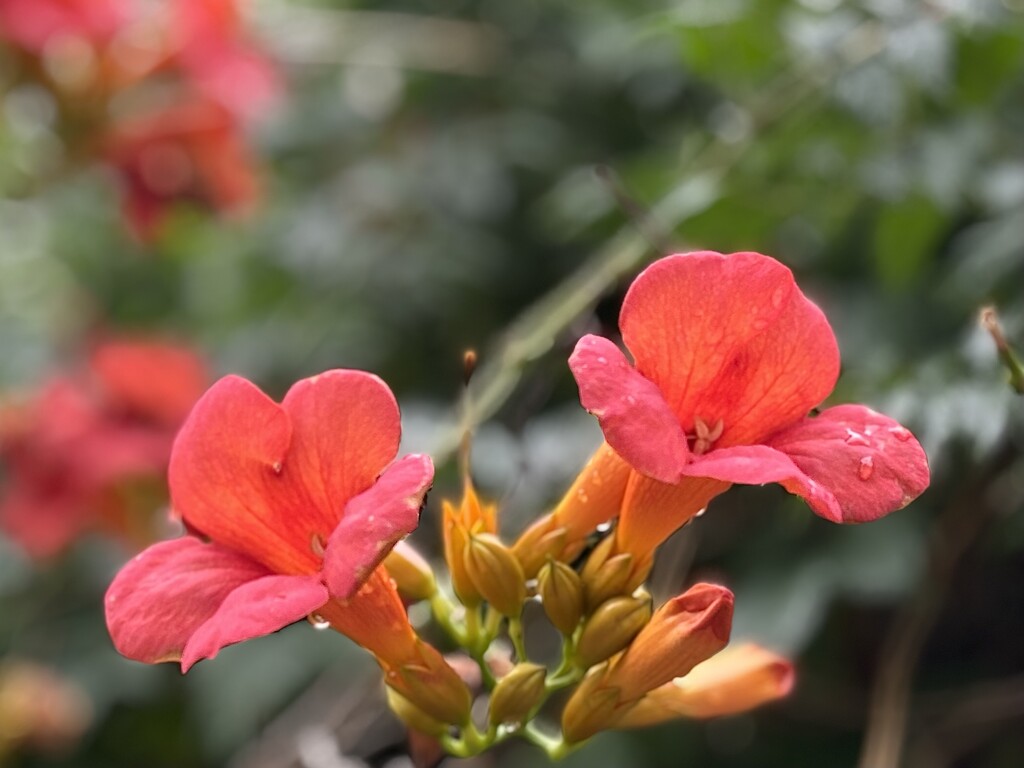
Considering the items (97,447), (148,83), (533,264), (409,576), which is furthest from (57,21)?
(409,576)

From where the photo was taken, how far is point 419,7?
2334mm

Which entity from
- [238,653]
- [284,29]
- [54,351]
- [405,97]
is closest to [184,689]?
[238,653]

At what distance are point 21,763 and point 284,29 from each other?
1.66 metres

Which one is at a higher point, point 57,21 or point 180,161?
point 57,21

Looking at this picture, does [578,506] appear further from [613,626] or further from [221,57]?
[221,57]

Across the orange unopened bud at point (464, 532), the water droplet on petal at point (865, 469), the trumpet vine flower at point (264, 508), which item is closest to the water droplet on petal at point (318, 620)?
the trumpet vine flower at point (264, 508)

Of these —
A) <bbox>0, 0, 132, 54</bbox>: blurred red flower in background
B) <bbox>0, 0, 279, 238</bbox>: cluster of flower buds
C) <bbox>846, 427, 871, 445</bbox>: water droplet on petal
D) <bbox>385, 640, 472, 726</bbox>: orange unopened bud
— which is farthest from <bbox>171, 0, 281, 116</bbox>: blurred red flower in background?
<bbox>846, 427, 871, 445</bbox>: water droplet on petal

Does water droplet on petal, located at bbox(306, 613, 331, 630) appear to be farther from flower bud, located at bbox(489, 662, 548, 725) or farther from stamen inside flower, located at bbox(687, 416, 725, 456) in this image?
stamen inside flower, located at bbox(687, 416, 725, 456)

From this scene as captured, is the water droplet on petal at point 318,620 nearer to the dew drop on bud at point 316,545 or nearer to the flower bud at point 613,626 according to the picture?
the dew drop on bud at point 316,545

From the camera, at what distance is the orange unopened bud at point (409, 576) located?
812mm

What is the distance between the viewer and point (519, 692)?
748 mm

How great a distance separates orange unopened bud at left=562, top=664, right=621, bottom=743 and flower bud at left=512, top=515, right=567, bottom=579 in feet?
0.28

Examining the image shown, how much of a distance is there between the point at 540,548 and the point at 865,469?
9.8 inches

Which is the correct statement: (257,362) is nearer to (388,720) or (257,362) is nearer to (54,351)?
(54,351)
